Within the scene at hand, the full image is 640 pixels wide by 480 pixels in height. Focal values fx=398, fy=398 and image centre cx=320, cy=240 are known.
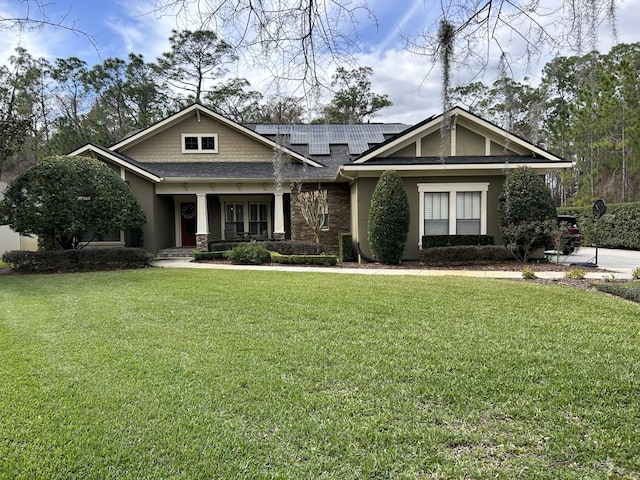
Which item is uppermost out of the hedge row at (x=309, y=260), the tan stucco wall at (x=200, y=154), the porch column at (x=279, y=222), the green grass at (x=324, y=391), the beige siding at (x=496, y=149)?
the tan stucco wall at (x=200, y=154)

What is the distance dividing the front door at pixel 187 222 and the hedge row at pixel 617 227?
20.1m

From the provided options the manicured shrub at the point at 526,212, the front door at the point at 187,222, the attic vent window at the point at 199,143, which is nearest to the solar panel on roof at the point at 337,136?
the attic vent window at the point at 199,143

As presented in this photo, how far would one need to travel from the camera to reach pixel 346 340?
4.82 metres

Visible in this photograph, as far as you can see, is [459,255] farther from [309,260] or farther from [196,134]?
[196,134]

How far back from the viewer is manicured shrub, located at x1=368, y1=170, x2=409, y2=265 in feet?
40.3

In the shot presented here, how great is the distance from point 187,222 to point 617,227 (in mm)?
20869

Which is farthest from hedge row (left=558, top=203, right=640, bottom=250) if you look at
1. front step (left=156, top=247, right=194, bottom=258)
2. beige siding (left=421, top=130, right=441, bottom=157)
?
front step (left=156, top=247, right=194, bottom=258)

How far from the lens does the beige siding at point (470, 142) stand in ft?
44.6

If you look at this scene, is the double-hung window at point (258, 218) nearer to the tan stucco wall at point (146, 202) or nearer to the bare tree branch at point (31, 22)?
the tan stucco wall at point (146, 202)

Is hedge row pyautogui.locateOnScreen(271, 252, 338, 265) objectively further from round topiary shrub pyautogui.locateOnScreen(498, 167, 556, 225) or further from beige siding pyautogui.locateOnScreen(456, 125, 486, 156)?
beige siding pyautogui.locateOnScreen(456, 125, 486, 156)

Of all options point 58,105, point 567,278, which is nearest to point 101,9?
point 567,278

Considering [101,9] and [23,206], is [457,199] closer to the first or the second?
[101,9]

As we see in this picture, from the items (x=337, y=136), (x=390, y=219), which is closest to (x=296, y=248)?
(x=390, y=219)

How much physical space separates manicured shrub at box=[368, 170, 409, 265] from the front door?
978 cm
